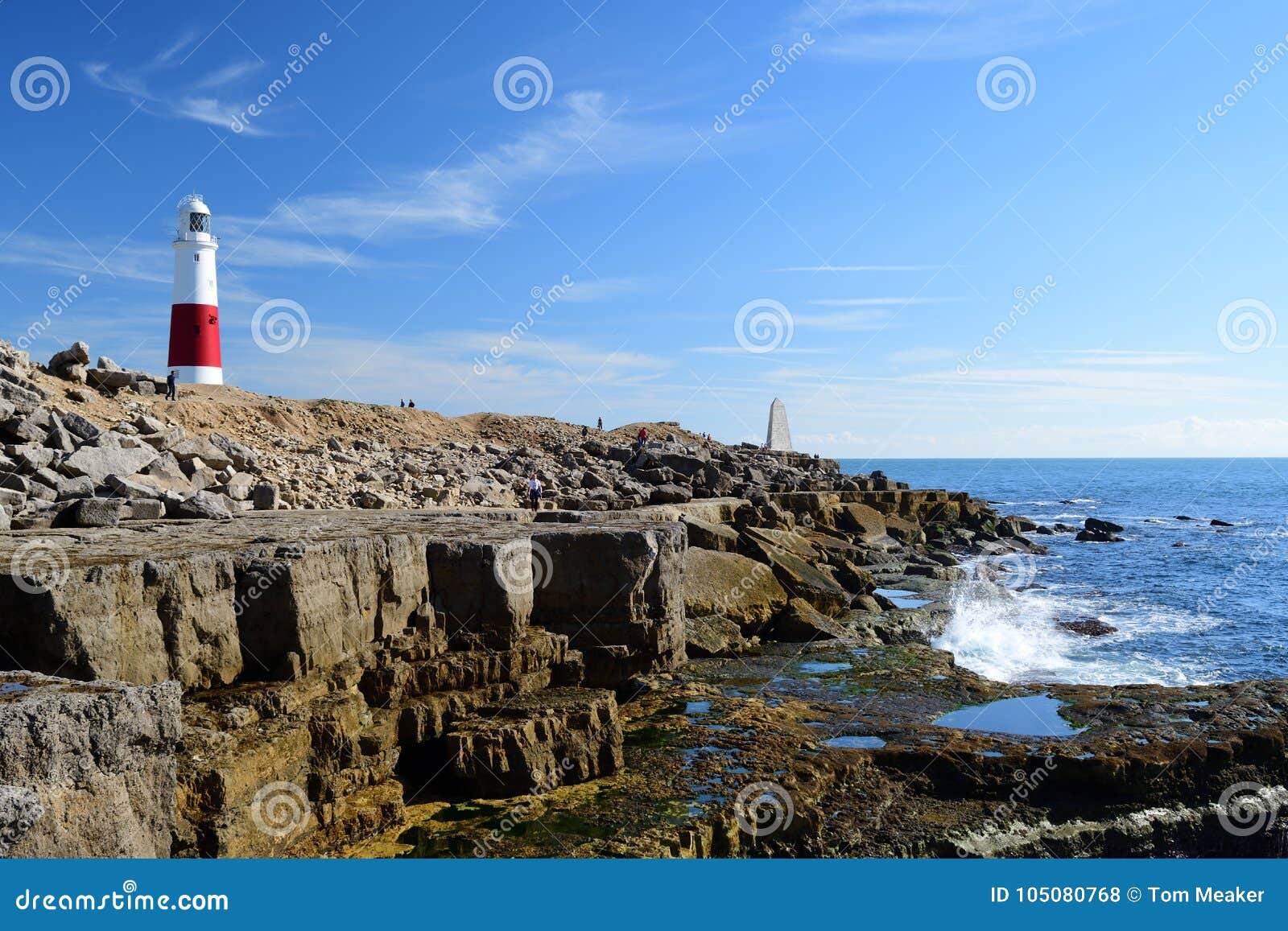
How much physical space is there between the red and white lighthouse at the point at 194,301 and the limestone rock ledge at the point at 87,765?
29.0 m

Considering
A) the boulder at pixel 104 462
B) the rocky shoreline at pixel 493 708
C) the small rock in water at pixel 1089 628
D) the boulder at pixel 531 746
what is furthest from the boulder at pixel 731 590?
the boulder at pixel 104 462

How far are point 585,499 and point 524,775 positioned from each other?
12341 millimetres

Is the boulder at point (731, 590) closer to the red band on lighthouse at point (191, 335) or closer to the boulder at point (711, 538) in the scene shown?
the boulder at point (711, 538)

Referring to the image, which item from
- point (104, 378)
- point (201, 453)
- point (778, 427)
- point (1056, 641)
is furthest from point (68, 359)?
point (778, 427)

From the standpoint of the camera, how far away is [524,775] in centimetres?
831

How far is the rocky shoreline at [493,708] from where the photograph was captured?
20.1 feet

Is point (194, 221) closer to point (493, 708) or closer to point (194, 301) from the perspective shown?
point (194, 301)

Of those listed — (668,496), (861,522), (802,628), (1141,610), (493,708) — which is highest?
(668,496)

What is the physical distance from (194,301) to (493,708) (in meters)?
27.0

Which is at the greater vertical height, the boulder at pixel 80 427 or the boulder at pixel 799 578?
the boulder at pixel 80 427

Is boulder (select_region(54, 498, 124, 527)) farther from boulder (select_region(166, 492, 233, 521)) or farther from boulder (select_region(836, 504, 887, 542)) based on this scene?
boulder (select_region(836, 504, 887, 542))

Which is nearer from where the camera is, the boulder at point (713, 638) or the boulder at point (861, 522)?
the boulder at point (713, 638)

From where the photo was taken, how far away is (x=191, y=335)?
3145 centimetres

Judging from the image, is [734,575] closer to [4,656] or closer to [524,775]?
[524,775]
